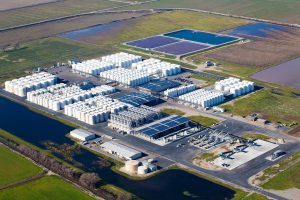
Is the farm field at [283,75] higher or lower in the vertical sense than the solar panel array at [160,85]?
higher

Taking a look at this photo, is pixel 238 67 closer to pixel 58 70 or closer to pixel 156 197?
pixel 58 70

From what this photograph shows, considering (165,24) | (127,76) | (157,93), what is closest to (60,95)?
(127,76)

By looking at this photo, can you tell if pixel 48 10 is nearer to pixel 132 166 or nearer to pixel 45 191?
pixel 132 166

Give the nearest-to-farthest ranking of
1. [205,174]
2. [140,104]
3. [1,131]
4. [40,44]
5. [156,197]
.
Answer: [156,197] → [205,174] → [1,131] → [140,104] → [40,44]

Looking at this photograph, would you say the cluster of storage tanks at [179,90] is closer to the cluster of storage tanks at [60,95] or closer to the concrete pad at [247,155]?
the cluster of storage tanks at [60,95]

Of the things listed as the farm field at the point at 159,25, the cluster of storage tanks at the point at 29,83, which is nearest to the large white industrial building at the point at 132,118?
the cluster of storage tanks at the point at 29,83

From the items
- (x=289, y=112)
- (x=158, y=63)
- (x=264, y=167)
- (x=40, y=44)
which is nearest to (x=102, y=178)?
(x=264, y=167)

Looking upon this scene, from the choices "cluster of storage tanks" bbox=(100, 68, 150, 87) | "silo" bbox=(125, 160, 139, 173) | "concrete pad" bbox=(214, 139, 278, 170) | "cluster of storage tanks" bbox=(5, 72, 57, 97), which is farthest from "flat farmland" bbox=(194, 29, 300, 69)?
"silo" bbox=(125, 160, 139, 173)
